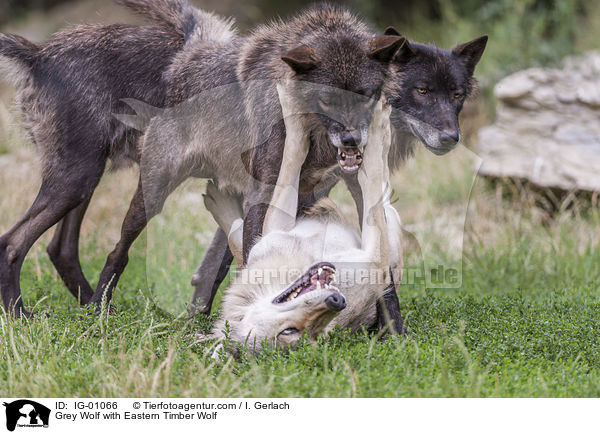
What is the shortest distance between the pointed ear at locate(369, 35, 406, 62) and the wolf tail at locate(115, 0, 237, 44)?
61.6 inches

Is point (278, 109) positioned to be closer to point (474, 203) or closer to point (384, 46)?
point (384, 46)

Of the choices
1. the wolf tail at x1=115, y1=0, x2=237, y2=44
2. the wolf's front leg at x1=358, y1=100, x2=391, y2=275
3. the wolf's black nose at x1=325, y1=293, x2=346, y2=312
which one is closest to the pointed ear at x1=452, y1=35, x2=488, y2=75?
the wolf's front leg at x1=358, y1=100, x2=391, y2=275

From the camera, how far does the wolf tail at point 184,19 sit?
5359 mm

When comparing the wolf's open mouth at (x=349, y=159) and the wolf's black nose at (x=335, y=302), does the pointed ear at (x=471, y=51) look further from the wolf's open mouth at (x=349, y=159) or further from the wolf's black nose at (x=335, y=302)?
the wolf's black nose at (x=335, y=302)

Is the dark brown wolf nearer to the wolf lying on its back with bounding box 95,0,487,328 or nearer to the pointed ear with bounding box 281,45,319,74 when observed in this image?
the wolf lying on its back with bounding box 95,0,487,328

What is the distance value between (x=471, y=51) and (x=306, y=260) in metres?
2.04

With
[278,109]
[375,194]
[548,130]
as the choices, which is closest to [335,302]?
[375,194]

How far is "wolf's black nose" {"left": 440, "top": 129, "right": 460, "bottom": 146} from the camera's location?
446 cm

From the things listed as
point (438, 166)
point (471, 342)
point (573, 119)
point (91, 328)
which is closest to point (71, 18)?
point (438, 166)

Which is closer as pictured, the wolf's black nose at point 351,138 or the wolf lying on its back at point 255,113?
the wolf's black nose at point 351,138

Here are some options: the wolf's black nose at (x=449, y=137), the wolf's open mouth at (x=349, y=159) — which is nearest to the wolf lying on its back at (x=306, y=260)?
the wolf's open mouth at (x=349, y=159)
